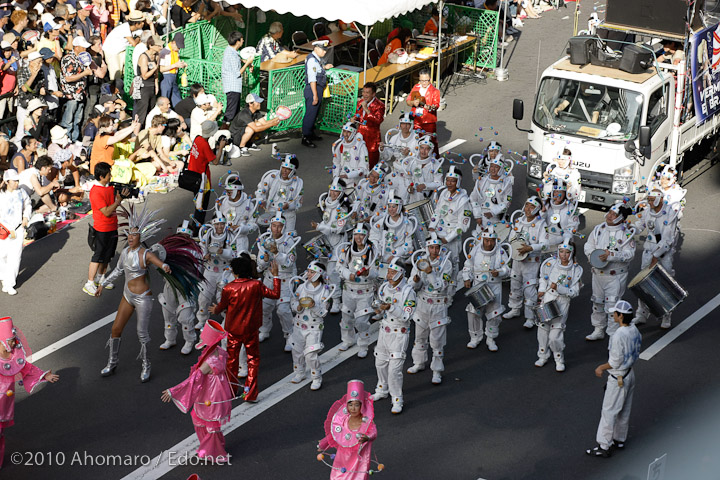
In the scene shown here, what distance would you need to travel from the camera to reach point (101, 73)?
20938 mm

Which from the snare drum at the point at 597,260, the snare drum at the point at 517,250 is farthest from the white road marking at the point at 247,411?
the snare drum at the point at 597,260

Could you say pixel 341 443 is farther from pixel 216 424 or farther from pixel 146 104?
pixel 146 104

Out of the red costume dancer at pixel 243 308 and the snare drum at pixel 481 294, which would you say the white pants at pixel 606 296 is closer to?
the snare drum at pixel 481 294

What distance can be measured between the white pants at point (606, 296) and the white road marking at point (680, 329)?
1.83ft

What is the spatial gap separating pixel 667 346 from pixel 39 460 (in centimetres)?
823

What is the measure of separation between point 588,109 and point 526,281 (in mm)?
4043

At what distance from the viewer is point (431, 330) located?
1353 centimetres

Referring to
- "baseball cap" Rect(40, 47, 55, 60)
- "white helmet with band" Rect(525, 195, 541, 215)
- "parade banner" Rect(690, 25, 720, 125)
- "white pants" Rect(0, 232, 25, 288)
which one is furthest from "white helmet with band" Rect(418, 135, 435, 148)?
"baseball cap" Rect(40, 47, 55, 60)

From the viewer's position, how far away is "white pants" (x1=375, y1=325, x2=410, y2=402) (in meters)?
12.8

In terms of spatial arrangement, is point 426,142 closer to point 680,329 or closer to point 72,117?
point 680,329

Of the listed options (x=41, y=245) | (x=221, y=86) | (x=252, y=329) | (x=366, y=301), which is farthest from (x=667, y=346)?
(x=221, y=86)

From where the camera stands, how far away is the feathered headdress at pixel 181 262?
13242 mm

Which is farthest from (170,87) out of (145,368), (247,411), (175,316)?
(247,411)

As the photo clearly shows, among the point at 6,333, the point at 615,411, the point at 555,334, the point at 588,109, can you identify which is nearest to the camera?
the point at 6,333
